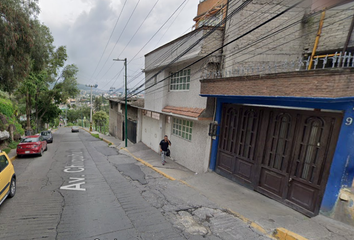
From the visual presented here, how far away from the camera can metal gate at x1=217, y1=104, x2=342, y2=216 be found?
4301mm

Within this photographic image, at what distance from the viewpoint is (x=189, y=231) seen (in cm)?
400

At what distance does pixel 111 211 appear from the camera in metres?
4.76

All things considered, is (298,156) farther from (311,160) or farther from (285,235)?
(285,235)

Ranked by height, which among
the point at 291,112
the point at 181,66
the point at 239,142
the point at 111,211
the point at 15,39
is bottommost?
the point at 111,211

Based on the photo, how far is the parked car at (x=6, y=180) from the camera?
4.89 meters

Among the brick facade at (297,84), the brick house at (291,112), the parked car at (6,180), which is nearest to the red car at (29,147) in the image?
the parked car at (6,180)

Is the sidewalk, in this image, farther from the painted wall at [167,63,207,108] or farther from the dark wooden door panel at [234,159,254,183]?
the painted wall at [167,63,207,108]

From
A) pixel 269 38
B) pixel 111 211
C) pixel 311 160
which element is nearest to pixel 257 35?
pixel 269 38

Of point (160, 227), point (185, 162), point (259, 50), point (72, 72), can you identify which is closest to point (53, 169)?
point (185, 162)

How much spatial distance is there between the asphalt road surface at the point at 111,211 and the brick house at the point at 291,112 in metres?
1.85

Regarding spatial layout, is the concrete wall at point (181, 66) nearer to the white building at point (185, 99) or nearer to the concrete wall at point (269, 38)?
the white building at point (185, 99)

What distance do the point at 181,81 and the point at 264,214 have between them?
23.6ft

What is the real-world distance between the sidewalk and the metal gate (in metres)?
0.32

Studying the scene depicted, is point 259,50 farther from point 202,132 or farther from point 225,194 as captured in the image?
point 225,194
